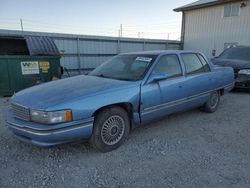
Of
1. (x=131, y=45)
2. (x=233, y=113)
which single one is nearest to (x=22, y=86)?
(x=233, y=113)

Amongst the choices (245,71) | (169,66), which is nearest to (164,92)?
(169,66)

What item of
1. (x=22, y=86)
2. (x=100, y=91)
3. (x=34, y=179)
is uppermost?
(x=100, y=91)

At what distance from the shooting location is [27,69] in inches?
251

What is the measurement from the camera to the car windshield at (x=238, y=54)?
25.5ft

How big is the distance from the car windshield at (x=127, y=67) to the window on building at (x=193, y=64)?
840mm

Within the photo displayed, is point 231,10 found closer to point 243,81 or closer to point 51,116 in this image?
point 243,81

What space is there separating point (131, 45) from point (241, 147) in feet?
A: 30.0

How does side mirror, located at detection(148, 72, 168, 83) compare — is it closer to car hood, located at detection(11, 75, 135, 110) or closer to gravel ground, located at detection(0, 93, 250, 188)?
car hood, located at detection(11, 75, 135, 110)

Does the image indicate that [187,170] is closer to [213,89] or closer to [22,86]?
[213,89]

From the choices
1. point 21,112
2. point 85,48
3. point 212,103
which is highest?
point 85,48

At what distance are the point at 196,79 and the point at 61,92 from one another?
270 centimetres

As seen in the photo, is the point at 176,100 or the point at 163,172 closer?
the point at 163,172

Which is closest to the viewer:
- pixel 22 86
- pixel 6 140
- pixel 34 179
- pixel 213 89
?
pixel 34 179

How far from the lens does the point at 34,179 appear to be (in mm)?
2445
